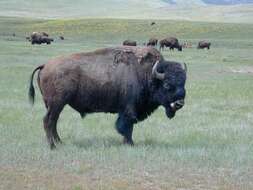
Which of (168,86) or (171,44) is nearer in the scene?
(168,86)

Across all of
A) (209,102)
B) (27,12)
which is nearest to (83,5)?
(27,12)

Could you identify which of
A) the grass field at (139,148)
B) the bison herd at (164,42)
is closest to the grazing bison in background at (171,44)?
the bison herd at (164,42)

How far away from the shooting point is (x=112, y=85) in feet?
40.3

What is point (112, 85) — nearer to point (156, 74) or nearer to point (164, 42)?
point (156, 74)

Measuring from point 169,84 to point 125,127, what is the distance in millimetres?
1151

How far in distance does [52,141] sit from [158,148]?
191cm

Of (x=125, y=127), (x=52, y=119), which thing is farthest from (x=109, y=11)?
(x=52, y=119)

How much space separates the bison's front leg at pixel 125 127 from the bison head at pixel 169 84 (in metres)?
0.69

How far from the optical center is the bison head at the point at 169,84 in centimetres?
1202

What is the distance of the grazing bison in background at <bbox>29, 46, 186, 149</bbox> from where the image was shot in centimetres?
1206

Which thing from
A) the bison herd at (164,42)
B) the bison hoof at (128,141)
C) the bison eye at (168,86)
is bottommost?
the bison herd at (164,42)

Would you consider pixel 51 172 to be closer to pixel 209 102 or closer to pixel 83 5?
pixel 209 102

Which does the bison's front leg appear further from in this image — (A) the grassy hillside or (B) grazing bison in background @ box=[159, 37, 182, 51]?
(A) the grassy hillside

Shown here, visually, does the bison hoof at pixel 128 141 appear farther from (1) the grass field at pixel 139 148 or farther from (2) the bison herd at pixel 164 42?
(2) the bison herd at pixel 164 42
